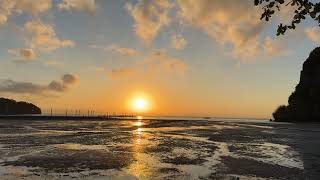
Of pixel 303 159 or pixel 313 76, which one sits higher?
pixel 313 76

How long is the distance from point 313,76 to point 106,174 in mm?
126339

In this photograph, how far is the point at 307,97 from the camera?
5108 inches

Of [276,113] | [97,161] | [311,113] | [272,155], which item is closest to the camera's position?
[97,161]

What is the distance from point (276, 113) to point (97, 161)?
13326 centimetres

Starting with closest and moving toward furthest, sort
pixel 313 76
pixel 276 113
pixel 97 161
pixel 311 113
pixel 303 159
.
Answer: pixel 97 161
pixel 303 159
pixel 311 113
pixel 313 76
pixel 276 113

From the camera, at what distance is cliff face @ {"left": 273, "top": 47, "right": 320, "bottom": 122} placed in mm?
125950

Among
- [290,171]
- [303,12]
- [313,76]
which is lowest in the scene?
[290,171]

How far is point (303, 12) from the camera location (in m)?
10.6

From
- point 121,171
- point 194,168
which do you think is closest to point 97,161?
point 121,171

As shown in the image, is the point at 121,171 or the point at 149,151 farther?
the point at 149,151

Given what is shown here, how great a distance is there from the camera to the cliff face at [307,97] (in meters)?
126

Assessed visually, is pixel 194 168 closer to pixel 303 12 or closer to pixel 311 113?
pixel 303 12

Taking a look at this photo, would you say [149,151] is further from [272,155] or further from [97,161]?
[272,155]

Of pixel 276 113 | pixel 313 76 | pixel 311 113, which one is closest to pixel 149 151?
pixel 311 113
